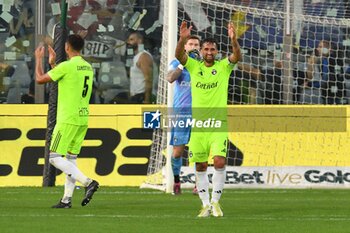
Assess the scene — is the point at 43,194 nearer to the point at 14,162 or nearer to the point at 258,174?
the point at 14,162

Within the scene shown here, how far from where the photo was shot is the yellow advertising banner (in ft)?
68.9

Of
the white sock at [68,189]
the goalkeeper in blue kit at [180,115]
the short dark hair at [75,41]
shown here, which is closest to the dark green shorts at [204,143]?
the white sock at [68,189]

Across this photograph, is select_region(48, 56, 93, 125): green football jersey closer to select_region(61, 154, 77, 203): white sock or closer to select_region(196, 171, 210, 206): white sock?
select_region(61, 154, 77, 203): white sock

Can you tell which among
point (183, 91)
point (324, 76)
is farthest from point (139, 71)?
point (183, 91)

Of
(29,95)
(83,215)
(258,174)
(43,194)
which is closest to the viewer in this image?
(83,215)

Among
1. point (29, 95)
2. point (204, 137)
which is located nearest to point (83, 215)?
point (204, 137)

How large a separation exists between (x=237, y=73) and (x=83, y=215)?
837 centimetres

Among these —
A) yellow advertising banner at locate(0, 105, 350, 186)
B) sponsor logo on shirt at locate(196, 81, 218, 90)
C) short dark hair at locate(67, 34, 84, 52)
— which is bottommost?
yellow advertising banner at locate(0, 105, 350, 186)

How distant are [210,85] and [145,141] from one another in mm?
6398

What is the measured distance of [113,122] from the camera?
21.1 meters

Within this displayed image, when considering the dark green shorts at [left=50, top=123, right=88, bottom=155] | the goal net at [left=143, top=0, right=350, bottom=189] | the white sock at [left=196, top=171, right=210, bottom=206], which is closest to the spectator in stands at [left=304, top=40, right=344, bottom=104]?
the goal net at [left=143, top=0, right=350, bottom=189]

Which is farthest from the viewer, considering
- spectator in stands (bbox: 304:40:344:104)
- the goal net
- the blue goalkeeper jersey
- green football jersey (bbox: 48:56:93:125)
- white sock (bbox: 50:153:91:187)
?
spectator in stands (bbox: 304:40:344:104)

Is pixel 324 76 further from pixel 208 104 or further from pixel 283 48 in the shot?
pixel 208 104

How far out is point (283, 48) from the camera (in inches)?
863
